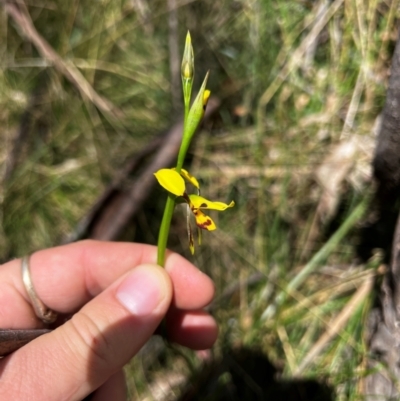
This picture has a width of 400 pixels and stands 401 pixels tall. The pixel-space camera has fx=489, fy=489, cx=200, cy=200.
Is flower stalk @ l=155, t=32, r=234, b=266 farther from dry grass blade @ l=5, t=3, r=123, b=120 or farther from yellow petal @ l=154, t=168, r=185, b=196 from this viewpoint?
dry grass blade @ l=5, t=3, r=123, b=120

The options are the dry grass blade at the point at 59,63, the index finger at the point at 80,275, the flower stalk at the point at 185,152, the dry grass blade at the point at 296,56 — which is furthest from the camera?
the dry grass blade at the point at 59,63

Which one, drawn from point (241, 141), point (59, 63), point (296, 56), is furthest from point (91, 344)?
point (59, 63)

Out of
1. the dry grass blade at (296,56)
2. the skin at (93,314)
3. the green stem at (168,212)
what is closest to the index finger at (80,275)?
the skin at (93,314)

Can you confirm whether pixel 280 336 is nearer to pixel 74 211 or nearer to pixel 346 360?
pixel 346 360

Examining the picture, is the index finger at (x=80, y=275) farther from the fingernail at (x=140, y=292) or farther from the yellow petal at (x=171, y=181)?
the yellow petal at (x=171, y=181)

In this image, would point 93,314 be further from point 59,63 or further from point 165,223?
point 59,63


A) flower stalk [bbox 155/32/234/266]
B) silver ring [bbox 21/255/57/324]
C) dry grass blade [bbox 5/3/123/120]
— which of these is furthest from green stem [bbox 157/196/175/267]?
dry grass blade [bbox 5/3/123/120]
